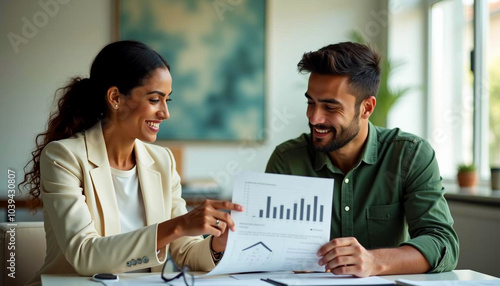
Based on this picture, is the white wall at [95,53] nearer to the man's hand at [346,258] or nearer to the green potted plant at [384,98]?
the green potted plant at [384,98]

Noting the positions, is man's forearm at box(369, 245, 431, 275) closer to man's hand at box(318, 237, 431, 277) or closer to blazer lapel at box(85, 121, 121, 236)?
man's hand at box(318, 237, 431, 277)

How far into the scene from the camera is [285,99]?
15.4ft

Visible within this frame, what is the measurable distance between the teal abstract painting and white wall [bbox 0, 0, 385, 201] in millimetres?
100

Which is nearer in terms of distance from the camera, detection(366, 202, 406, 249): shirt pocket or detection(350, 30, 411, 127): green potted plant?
detection(366, 202, 406, 249): shirt pocket

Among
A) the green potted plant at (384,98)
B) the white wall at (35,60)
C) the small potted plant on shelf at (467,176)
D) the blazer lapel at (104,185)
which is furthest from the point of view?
the green potted plant at (384,98)

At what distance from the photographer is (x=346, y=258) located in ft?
4.94

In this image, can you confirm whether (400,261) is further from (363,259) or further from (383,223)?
(383,223)

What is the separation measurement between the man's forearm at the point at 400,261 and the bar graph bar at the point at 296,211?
9.0 inches

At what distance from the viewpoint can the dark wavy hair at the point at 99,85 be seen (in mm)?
1871

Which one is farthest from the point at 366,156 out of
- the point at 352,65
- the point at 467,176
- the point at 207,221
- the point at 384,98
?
the point at 384,98

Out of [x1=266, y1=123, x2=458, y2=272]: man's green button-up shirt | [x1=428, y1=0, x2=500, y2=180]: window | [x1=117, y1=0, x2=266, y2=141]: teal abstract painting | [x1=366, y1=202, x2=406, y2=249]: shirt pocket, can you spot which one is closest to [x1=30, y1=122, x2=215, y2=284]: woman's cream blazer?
[x1=266, y1=123, x2=458, y2=272]: man's green button-up shirt

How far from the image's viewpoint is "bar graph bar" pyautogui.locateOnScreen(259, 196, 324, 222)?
4.73ft

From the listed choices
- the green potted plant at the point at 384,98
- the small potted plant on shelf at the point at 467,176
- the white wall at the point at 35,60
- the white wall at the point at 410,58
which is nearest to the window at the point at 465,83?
the white wall at the point at 410,58

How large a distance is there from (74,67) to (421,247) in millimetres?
3301
